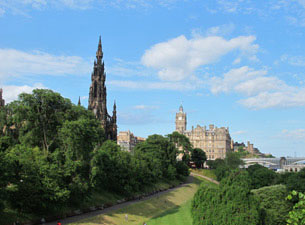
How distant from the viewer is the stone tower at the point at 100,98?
90.7m

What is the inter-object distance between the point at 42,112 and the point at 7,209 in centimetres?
1602

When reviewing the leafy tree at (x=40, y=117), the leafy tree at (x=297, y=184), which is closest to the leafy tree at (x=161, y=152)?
the leafy tree at (x=297, y=184)

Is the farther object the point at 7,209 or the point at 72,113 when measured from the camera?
the point at 72,113

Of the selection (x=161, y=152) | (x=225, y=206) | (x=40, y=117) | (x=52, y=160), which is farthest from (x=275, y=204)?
(x=161, y=152)

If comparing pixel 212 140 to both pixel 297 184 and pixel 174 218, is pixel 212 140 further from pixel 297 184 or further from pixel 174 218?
pixel 174 218

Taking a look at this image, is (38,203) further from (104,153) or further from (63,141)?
(104,153)

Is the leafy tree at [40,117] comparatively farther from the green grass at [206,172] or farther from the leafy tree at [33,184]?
the green grass at [206,172]

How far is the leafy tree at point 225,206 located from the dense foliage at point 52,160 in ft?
56.0

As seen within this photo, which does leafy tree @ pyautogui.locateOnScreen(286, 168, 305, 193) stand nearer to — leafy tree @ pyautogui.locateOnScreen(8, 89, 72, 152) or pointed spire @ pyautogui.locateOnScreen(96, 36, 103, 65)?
leafy tree @ pyautogui.locateOnScreen(8, 89, 72, 152)

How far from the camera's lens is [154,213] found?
2286 inches

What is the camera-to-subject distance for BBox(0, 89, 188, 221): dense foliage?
40.4 metres

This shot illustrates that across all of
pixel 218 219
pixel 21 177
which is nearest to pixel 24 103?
pixel 21 177

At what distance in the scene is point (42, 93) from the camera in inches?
2008

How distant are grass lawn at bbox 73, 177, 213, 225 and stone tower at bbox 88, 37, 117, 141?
28.4 metres
